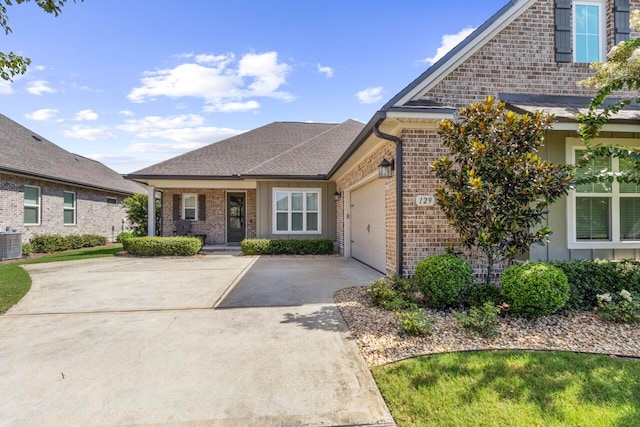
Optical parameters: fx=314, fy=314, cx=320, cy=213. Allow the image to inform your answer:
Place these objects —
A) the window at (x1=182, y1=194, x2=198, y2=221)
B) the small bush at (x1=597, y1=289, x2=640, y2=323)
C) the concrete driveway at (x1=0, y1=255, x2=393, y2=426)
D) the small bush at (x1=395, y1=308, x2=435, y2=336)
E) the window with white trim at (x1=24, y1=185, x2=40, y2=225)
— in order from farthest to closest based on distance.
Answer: the window at (x1=182, y1=194, x2=198, y2=221)
the window with white trim at (x1=24, y1=185, x2=40, y2=225)
the small bush at (x1=597, y1=289, x2=640, y2=323)
the small bush at (x1=395, y1=308, x2=435, y2=336)
the concrete driveway at (x1=0, y1=255, x2=393, y2=426)

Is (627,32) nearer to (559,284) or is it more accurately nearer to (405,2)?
(405,2)

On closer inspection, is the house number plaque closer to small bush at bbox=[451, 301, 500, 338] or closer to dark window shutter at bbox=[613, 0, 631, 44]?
small bush at bbox=[451, 301, 500, 338]

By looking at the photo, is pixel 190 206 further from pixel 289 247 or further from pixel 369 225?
pixel 369 225

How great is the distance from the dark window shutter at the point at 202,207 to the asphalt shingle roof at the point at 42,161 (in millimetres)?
6306

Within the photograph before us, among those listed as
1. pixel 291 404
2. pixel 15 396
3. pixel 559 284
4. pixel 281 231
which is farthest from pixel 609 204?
pixel 281 231

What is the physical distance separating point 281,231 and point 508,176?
906cm

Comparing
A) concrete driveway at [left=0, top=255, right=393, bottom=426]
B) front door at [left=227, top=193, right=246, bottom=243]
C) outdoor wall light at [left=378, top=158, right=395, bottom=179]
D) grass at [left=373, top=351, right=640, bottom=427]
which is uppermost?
outdoor wall light at [left=378, top=158, right=395, bottom=179]

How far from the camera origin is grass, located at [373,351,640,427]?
2340mm

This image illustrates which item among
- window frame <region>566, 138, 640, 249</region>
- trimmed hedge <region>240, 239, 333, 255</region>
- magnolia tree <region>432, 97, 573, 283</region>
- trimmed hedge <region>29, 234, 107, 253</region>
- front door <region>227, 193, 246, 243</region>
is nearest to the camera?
magnolia tree <region>432, 97, 573, 283</region>

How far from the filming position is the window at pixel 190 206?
14492mm

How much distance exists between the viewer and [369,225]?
8.48 meters

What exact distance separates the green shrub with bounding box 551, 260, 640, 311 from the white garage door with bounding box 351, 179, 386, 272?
3.42 m

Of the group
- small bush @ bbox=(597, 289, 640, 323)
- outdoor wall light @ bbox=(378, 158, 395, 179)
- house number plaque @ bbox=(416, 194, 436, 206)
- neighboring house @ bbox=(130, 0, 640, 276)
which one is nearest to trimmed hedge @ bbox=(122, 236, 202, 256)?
neighboring house @ bbox=(130, 0, 640, 276)

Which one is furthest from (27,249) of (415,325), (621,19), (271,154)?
(621,19)
